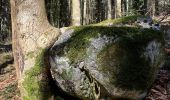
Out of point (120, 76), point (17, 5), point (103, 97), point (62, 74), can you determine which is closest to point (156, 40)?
point (120, 76)

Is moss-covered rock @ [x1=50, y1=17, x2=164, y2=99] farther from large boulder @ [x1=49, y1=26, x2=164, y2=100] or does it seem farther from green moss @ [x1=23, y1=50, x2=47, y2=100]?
green moss @ [x1=23, y1=50, x2=47, y2=100]

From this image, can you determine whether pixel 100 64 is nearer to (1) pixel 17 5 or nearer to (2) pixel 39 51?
(2) pixel 39 51

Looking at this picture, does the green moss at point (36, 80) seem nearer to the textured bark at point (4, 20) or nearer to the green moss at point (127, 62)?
the green moss at point (127, 62)

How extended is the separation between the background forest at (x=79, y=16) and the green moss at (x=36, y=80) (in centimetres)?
40

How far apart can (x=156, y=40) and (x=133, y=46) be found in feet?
2.00

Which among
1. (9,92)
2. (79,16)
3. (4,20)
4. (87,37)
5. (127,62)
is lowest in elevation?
(4,20)

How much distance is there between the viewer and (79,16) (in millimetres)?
12109

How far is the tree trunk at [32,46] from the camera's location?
5.86m

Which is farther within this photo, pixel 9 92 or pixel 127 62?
pixel 9 92

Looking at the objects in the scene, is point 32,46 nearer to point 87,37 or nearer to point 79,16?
point 87,37

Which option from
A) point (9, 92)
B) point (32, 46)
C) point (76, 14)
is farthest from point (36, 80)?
point (76, 14)

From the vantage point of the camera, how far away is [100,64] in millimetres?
5238

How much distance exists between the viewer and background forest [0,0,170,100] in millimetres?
7933

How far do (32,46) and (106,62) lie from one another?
57.8 inches
